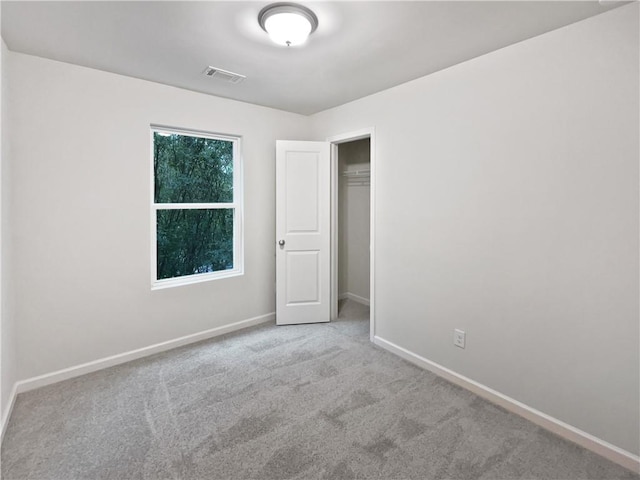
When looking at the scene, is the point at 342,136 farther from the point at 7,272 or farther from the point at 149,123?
the point at 7,272

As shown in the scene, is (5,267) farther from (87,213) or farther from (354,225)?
(354,225)

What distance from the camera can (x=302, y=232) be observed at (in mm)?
3906

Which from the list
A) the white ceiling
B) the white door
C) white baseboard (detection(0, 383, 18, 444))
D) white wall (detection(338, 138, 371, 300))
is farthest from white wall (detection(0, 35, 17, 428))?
white wall (detection(338, 138, 371, 300))

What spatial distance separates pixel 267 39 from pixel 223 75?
77cm

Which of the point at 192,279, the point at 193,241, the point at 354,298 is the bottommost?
the point at 354,298

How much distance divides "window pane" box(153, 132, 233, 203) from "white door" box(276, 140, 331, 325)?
568 mm

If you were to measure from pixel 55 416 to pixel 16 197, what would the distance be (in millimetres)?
1536

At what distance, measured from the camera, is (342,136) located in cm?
Answer: 371

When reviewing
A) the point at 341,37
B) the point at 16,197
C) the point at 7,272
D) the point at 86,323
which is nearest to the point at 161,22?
the point at 341,37

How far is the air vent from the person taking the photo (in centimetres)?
274

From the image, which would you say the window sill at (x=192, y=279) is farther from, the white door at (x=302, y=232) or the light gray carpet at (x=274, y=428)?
the light gray carpet at (x=274, y=428)

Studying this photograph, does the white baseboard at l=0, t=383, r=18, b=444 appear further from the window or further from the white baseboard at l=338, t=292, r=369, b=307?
the white baseboard at l=338, t=292, r=369, b=307

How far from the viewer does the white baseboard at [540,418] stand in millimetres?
1862

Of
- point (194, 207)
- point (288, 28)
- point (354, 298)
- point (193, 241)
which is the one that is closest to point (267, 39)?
point (288, 28)
